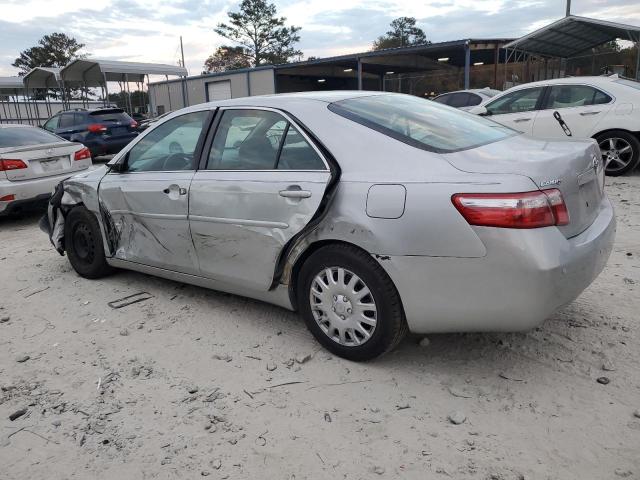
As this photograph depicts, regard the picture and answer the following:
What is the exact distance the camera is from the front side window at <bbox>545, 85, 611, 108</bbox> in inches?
315

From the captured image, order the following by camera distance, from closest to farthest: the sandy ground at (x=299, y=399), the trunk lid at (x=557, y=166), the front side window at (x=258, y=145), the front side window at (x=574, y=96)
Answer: the sandy ground at (x=299, y=399), the trunk lid at (x=557, y=166), the front side window at (x=258, y=145), the front side window at (x=574, y=96)

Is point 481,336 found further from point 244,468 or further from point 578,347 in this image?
point 244,468

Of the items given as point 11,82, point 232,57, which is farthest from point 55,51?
point 11,82

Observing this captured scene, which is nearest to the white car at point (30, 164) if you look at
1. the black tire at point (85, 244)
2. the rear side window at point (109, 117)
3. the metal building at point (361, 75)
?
the black tire at point (85, 244)

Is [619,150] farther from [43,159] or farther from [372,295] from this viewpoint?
[43,159]

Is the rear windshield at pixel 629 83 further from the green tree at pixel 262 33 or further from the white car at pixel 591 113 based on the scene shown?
the green tree at pixel 262 33

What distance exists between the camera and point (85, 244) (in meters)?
4.70

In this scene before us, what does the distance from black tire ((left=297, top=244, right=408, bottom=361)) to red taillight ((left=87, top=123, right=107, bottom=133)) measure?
1236cm

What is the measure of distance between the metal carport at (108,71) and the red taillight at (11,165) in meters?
18.5

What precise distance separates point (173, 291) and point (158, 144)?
1.24 metres

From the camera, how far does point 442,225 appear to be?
2533 mm

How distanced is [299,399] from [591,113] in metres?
7.25

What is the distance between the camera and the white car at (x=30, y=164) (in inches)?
269

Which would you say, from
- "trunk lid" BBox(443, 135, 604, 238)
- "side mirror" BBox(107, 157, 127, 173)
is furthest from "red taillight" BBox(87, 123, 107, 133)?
"trunk lid" BBox(443, 135, 604, 238)
